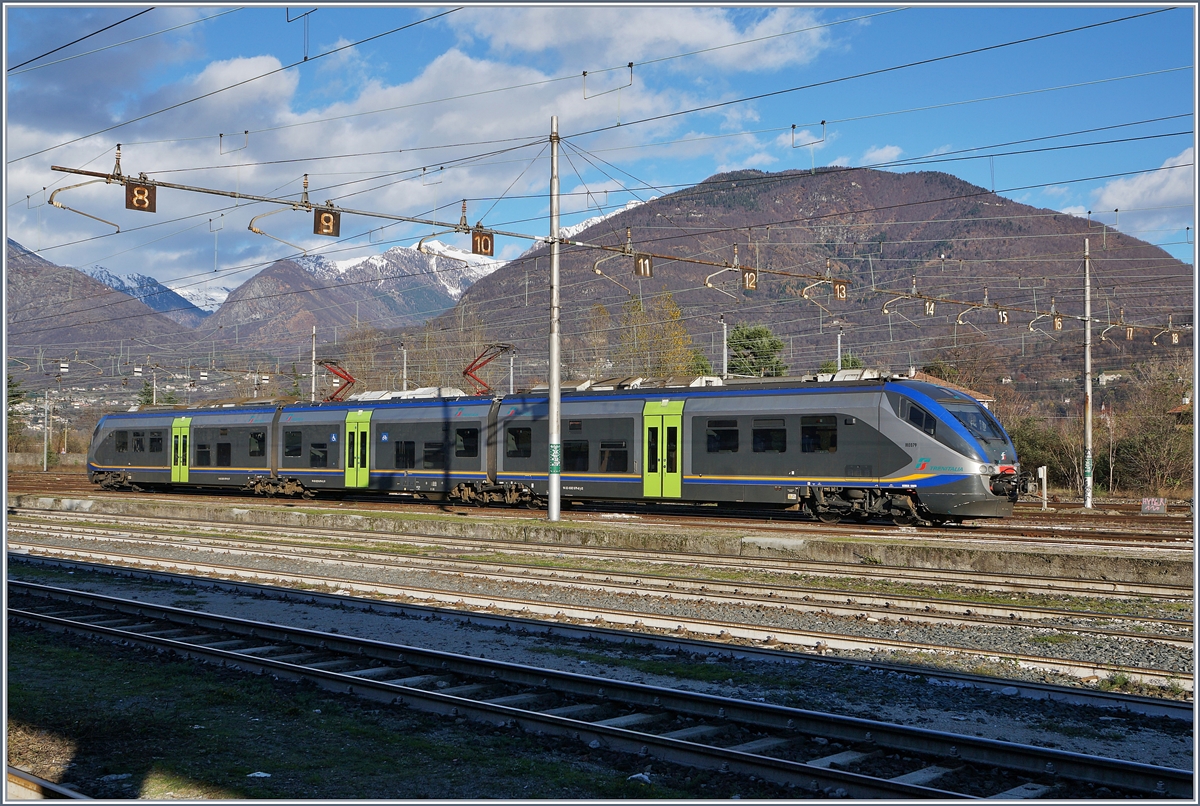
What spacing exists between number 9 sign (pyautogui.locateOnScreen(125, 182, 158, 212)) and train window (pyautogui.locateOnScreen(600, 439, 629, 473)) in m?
12.9

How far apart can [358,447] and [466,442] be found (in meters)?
5.21

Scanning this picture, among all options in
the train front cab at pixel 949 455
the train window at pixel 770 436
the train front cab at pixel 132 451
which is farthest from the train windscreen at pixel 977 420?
the train front cab at pixel 132 451

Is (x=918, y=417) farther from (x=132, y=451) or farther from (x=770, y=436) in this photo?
(x=132, y=451)

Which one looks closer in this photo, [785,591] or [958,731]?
[958,731]

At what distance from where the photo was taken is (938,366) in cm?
5512

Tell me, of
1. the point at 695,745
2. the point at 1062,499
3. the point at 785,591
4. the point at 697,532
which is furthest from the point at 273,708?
the point at 1062,499

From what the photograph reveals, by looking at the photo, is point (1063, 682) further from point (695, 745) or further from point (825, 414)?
point (825, 414)

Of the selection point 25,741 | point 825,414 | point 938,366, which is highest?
point 938,366

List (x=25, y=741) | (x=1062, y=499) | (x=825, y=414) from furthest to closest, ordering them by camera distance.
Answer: (x=1062, y=499) → (x=825, y=414) → (x=25, y=741)

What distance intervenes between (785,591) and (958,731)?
6.98 metres

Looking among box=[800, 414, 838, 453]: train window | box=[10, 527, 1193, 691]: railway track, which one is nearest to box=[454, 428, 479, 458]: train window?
box=[800, 414, 838, 453]: train window

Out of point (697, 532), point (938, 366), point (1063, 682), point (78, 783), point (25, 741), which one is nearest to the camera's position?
point (78, 783)

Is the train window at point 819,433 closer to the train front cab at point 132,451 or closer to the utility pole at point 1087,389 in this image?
the utility pole at point 1087,389

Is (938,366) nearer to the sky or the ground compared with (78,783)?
nearer to the sky
